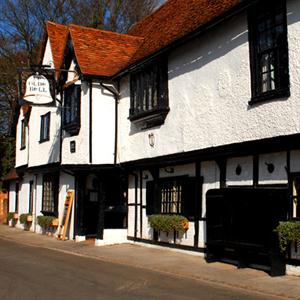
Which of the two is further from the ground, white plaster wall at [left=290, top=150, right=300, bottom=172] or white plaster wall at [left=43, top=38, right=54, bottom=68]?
white plaster wall at [left=43, top=38, right=54, bottom=68]

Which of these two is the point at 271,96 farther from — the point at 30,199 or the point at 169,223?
the point at 30,199

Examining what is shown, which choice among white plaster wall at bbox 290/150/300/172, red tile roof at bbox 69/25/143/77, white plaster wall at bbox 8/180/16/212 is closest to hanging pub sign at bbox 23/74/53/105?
red tile roof at bbox 69/25/143/77

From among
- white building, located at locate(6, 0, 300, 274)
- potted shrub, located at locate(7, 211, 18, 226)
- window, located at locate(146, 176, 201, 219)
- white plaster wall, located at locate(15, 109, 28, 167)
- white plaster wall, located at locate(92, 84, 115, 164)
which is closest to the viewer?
white building, located at locate(6, 0, 300, 274)

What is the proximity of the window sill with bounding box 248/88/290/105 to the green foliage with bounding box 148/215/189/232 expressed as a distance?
4109 mm

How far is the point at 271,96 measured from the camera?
1158 cm

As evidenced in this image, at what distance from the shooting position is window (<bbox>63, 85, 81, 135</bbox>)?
1952 centimetres

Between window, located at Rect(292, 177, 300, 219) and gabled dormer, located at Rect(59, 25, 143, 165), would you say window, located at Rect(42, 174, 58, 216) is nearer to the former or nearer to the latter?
gabled dormer, located at Rect(59, 25, 143, 165)

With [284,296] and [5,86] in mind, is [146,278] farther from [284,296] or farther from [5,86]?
[5,86]

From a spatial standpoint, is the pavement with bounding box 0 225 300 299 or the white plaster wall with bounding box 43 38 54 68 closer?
the pavement with bounding box 0 225 300 299

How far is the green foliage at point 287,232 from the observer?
10.5 metres

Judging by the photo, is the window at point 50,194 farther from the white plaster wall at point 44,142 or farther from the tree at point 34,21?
the tree at point 34,21

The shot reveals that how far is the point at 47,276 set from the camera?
11.2 meters

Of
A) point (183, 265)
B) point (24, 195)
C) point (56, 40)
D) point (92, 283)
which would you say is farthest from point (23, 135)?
point (92, 283)

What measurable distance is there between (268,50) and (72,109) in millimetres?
9983
